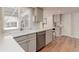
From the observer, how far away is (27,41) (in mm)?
2213

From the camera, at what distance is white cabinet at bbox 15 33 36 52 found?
1948mm

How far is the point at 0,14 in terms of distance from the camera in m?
1.67

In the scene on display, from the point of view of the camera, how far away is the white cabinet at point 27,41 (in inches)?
76.7

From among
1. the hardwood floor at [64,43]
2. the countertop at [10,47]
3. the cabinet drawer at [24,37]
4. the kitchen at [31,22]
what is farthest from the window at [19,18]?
the countertop at [10,47]

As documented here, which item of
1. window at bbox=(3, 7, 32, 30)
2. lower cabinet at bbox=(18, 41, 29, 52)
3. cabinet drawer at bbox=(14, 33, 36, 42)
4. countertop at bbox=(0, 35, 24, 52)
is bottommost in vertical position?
lower cabinet at bbox=(18, 41, 29, 52)

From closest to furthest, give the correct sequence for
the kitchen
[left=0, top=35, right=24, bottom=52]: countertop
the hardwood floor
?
[left=0, top=35, right=24, bottom=52]: countertop → the kitchen → the hardwood floor

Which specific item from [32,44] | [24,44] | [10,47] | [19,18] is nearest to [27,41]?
[24,44]

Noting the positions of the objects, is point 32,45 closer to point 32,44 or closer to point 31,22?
point 32,44

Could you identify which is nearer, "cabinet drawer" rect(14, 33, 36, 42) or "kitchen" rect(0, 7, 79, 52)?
"cabinet drawer" rect(14, 33, 36, 42)

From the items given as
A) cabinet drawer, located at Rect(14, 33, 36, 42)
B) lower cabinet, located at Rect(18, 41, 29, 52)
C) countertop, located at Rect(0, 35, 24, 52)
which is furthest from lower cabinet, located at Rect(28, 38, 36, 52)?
countertop, located at Rect(0, 35, 24, 52)

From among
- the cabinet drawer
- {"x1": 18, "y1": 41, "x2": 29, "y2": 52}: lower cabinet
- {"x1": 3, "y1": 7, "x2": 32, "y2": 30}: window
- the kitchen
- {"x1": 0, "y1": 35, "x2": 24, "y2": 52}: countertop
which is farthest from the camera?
{"x1": 3, "y1": 7, "x2": 32, "y2": 30}: window

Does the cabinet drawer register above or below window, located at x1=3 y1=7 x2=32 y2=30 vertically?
below

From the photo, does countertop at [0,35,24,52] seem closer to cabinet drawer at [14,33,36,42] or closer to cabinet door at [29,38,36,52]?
cabinet drawer at [14,33,36,42]
